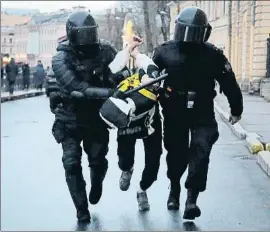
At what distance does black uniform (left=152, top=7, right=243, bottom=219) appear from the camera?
22.4 ft

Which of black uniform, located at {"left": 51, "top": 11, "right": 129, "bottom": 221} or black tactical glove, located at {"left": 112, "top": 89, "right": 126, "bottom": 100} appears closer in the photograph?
black tactical glove, located at {"left": 112, "top": 89, "right": 126, "bottom": 100}

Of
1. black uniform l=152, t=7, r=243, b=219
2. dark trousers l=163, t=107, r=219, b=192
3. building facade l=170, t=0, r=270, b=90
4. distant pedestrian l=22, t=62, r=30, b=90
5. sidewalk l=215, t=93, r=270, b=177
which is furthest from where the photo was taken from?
distant pedestrian l=22, t=62, r=30, b=90

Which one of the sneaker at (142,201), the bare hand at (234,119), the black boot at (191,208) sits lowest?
the sneaker at (142,201)

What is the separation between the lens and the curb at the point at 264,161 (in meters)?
10.8

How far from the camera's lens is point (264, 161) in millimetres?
11266

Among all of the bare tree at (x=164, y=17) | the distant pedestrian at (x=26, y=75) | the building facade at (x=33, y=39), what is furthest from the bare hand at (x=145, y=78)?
the building facade at (x=33, y=39)

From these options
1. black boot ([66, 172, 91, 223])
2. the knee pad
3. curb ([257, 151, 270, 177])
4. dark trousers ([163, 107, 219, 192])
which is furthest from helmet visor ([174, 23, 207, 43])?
curb ([257, 151, 270, 177])

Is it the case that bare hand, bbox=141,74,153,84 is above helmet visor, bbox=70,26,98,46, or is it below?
below

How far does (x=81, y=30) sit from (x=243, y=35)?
32.5 meters

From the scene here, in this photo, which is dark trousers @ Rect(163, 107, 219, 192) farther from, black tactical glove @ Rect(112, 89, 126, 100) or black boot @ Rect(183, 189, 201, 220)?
black tactical glove @ Rect(112, 89, 126, 100)

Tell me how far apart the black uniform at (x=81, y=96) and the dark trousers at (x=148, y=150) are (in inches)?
9.4

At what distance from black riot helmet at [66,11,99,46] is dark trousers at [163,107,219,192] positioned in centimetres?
100

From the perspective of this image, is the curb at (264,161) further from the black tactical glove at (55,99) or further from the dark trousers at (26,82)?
the dark trousers at (26,82)

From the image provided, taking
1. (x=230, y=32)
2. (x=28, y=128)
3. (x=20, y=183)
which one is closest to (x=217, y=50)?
(x=20, y=183)
